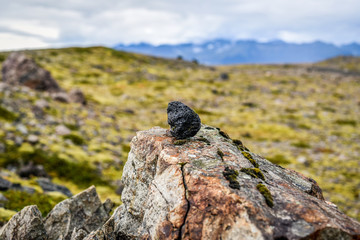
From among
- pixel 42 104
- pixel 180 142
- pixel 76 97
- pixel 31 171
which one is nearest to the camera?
pixel 180 142

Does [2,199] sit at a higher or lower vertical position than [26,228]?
lower

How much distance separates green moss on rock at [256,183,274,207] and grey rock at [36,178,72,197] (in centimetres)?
1740

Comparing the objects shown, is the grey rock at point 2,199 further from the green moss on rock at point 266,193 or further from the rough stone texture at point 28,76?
the rough stone texture at point 28,76

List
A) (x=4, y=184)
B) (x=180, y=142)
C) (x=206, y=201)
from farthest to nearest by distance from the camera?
(x=4, y=184)
(x=180, y=142)
(x=206, y=201)

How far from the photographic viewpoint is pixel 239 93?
83.4 meters

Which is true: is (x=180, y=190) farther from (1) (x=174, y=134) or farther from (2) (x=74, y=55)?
(2) (x=74, y=55)

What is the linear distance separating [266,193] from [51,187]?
1906 cm

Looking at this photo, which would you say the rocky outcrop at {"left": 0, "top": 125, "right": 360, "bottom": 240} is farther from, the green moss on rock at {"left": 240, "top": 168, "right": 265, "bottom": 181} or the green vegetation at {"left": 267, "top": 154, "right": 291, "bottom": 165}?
the green vegetation at {"left": 267, "top": 154, "right": 291, "bottom": 165}

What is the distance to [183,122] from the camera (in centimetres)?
1177

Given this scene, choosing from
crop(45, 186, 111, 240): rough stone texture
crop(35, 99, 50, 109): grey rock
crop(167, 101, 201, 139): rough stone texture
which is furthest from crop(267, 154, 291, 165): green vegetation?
crop(35, 99, 50, 109): grey rock

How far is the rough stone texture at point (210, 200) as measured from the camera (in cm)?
716

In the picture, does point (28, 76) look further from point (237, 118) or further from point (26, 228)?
point (237, 118)

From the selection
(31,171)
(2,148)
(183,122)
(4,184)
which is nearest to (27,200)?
(4,184)

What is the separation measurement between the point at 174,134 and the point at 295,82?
356 feet
